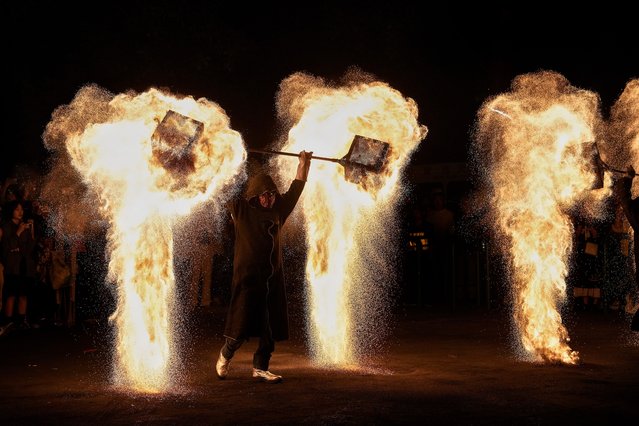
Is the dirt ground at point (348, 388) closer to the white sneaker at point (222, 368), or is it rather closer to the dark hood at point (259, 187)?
the white sneaker at point (222, 368)

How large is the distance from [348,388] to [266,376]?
859 mm

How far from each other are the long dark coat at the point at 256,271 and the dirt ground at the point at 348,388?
0.57 m

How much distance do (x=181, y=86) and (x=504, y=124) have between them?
384 inches

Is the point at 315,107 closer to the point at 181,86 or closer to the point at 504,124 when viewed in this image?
the point at 504,124

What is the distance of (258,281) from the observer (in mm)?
8031

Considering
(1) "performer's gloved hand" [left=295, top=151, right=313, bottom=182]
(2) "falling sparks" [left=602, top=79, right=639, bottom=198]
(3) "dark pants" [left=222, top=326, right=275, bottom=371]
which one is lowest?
(3) "dark pants" [left=222, top=326, right=275, bottom=371]

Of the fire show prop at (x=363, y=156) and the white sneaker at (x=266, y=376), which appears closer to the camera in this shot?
the white sneaker at (x=266, y=376)

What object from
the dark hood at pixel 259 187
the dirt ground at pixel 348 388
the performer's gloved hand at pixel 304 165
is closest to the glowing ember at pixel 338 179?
the dirt ground at pixel 348 388

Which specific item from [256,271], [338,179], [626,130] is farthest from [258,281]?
[626,130]

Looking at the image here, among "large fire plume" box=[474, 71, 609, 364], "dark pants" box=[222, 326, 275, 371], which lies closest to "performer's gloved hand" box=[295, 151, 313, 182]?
"dark pants" box=[222, 326, 275, 371]

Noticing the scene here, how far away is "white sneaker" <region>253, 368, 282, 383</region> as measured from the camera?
7973mm

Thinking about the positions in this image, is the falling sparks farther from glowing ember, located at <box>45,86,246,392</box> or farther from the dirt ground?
glowing ember, located at <box>45,86,246,392</box>

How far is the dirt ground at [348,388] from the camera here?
6.48 m

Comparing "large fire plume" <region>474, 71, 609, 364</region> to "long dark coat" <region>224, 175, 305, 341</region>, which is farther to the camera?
"large fire plume" <region>474, 71, 609, 364</region>
